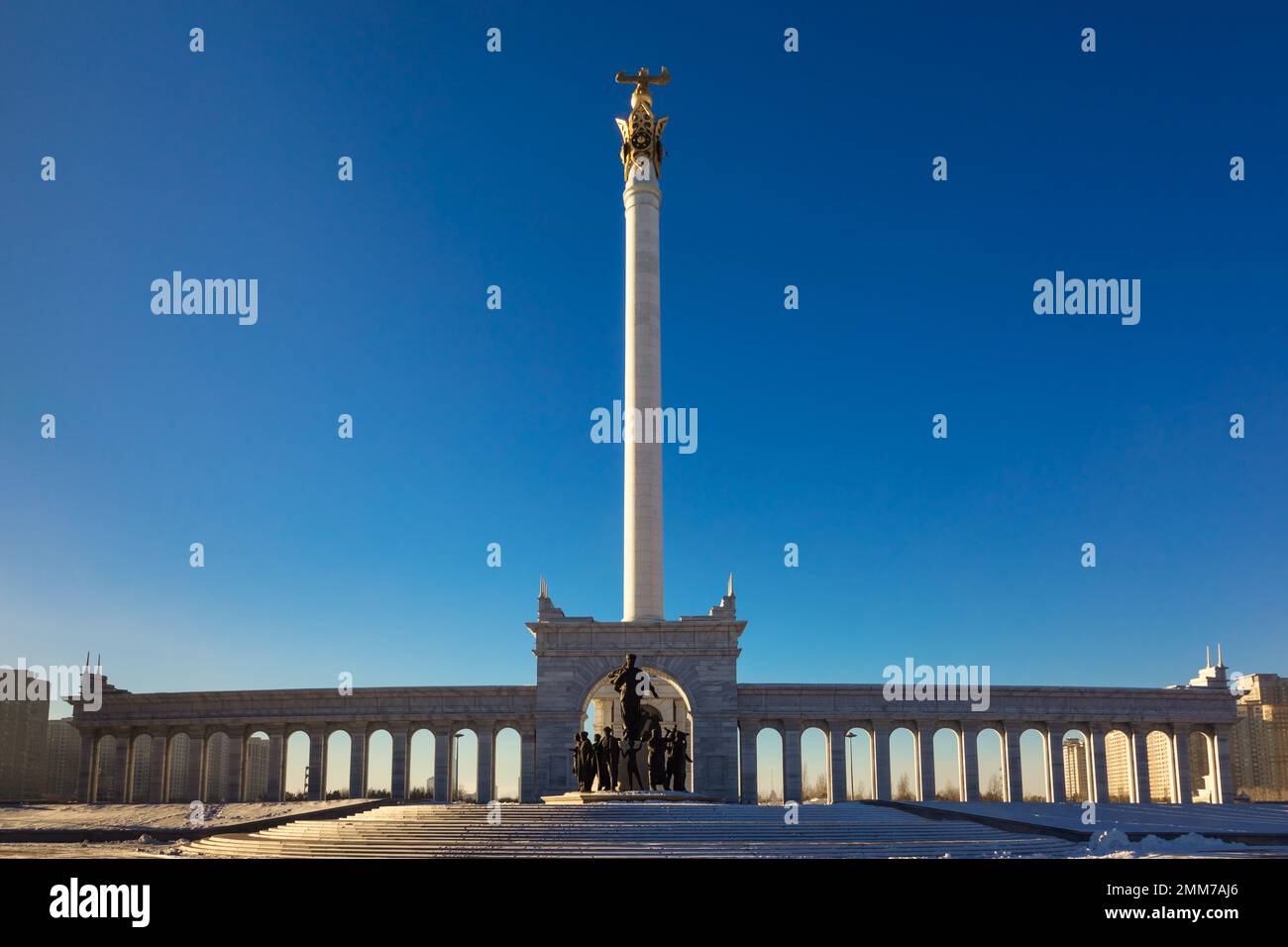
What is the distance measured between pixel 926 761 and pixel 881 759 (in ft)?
8.91

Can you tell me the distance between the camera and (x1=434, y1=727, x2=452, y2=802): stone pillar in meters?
65.9

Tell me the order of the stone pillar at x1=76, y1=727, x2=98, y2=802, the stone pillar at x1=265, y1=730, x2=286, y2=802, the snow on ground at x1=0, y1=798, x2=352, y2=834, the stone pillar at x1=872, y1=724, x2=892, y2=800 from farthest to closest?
the stone pillar at x1=76, y1=727, x2=98, y2=802
the stone pillar at x1=265, y1=730, x2=286, y2=802
the stone pillar at x1=872, y1=724, x2=892, y2=800
the snow on ground at x1=0, y1=798, x2=352, y2=834

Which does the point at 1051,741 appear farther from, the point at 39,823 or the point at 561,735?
the point at 39,823

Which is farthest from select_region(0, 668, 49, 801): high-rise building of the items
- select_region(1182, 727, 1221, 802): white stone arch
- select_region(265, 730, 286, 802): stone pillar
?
select_region(1182, 727, 1221, 802): white stone arch

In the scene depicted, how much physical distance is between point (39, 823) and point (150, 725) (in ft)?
62.7

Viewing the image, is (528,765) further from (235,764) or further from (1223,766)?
(1223,766)

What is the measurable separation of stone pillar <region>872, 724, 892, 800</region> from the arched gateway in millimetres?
80

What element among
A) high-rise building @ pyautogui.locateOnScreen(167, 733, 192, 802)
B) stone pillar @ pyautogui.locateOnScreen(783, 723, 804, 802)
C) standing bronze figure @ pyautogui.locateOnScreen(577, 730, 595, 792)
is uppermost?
standing bronze figure @ pyautogui.locateOnScreen(577, 730, 595, 792)

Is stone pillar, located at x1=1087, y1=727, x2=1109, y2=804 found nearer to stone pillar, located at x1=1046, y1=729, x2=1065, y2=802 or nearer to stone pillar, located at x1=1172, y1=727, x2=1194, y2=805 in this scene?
stone pillar, located at x1=1046, y1=729, x2=1065, y2=802

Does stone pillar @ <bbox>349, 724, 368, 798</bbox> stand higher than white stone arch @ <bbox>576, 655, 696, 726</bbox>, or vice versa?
white stone arch @ <bbox>576, 655, 696, 726</bbox>

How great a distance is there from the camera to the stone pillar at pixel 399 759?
68.9 meters

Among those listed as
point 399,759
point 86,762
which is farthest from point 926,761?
point 86,762

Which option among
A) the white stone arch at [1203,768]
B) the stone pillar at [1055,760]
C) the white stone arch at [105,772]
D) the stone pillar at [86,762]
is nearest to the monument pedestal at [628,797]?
the stone pillar at [1055,760]
